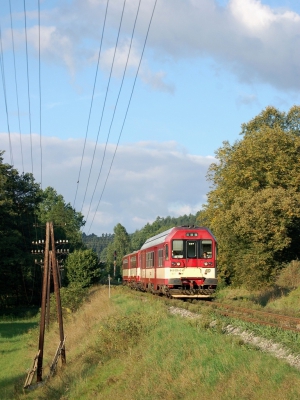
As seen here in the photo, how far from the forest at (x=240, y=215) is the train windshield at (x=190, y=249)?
31.8 feet

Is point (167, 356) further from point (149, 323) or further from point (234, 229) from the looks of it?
point (234, 229)

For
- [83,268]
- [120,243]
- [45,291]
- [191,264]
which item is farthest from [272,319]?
[120,243]

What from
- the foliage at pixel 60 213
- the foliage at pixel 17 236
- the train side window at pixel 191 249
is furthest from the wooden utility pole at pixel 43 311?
the foliage at pixel 60 213

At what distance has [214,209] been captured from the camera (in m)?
51.8

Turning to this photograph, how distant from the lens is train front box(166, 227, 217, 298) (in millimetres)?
27344

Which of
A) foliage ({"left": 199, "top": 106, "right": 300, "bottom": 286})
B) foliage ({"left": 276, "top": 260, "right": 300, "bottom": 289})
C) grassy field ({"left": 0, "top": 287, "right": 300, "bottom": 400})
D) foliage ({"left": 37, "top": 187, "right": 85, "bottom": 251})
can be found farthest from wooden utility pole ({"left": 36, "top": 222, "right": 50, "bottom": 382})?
foliage ({"left": 37, "top": 187, "right": 85, "bottom": 251})

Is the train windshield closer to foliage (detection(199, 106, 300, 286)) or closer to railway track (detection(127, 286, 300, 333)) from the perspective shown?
railway track (detection(127, 286, 300, 333))

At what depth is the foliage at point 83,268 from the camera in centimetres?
5809

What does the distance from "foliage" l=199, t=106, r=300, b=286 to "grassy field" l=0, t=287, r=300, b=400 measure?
607 inches

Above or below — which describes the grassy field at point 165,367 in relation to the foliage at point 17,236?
below

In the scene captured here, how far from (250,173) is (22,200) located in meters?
28.6

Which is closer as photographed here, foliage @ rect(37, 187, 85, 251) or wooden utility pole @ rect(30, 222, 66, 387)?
wooden utility pole @ rect(30, 222, 66, 387)

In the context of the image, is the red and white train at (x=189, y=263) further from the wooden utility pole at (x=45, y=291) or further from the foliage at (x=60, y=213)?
the foliage at (x=60, y=213)

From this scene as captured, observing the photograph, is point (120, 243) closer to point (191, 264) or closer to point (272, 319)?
point (191, 264)
